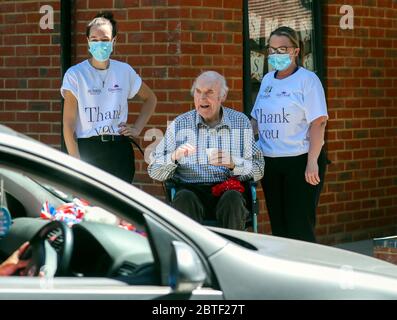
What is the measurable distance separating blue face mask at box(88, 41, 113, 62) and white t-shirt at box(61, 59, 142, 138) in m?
0.11

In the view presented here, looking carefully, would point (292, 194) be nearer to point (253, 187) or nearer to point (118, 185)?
point (253, 187)

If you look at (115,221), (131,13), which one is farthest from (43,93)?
(115,221)

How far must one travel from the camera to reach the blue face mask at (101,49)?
6887 mm

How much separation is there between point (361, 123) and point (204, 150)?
3474 millimetres

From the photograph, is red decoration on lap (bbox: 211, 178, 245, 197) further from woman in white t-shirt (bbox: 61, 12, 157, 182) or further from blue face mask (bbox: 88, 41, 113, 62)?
blue face mask (bbox: 88, 41, 113, 62)

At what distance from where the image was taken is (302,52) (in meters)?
9.32

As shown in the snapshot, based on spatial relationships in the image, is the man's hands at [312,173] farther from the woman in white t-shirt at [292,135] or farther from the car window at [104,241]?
the car window at [104,241]

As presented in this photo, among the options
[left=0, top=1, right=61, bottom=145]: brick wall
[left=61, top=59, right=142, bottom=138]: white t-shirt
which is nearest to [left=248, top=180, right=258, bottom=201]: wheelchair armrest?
[left=61, top=59, right=142, bottom=138]: white t-shirt

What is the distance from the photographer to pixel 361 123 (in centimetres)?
984

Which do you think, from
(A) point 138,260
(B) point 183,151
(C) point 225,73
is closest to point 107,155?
(B) point 183,151

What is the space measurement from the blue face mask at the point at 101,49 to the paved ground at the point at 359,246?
348cm

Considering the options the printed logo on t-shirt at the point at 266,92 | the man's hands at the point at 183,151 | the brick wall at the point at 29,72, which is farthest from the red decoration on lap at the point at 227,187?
the brick wall at the point at 29,72
